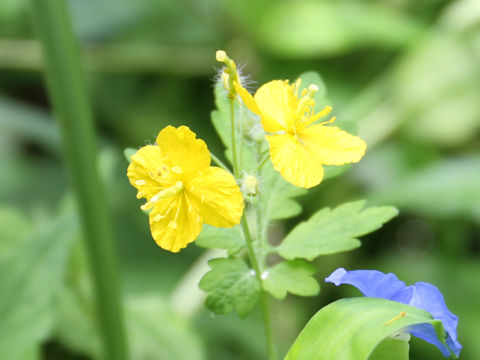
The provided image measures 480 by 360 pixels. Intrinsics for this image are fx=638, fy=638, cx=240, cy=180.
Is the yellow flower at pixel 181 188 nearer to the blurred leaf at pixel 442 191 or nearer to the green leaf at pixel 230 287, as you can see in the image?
the green leaf at pixel 230 287

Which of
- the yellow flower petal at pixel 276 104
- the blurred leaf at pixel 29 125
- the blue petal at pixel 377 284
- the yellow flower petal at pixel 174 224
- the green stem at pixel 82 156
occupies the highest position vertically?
A: the blurred leaf at pixel 29 125

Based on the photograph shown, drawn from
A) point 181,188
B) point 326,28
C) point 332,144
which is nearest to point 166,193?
point 181,188

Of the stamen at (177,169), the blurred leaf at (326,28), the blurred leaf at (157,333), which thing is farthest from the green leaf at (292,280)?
the blurred leaf at (326,28)

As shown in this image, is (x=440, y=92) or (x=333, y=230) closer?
(x=333, y=230)

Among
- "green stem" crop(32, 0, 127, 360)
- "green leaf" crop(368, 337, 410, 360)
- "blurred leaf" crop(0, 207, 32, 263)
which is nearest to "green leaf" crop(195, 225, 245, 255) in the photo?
"green leaf" crop(368, 337, 410, 360)

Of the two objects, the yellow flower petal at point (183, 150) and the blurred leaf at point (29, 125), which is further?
the blurred leaf at point (29, 125)

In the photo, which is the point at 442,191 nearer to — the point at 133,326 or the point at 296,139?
the point at 133,326

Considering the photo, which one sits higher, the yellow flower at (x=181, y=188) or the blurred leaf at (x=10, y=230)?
the blurred leaf at (x=10, y=230)
